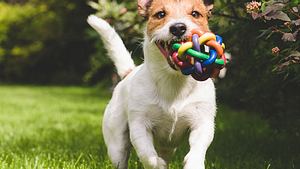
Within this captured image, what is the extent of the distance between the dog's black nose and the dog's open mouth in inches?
1.6

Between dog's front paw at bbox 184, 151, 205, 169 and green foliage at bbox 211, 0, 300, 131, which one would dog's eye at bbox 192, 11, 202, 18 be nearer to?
green foliage at bbox 211, 0, 300, 131

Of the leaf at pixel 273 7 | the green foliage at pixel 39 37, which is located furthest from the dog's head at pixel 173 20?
the green foliage at pixel 39 37

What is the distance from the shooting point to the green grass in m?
4.15

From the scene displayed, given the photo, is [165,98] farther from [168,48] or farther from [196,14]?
[196,14]

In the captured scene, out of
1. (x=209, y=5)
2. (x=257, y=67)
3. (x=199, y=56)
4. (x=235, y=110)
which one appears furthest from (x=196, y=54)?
(x=235, y=110)

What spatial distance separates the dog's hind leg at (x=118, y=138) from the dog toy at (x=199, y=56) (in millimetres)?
856

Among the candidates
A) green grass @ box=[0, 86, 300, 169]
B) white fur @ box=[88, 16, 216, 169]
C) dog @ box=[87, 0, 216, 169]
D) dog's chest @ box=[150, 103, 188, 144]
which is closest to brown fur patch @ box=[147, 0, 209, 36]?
dog @ box=[87, 0, 216, 169]

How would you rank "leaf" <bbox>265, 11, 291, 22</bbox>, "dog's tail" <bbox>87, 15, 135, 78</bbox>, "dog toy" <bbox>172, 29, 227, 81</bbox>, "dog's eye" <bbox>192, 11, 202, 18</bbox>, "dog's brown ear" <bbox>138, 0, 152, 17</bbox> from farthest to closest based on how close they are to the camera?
"dog's tail" <bbox>87, 15, 135, 78</bbox> → "dog's brown ear" <bbox>138, 0, 152, 17</bbox> → "dog's eye" <bbox>192, 11, 202, 18</bbox> → "dog toy" <bbox>172, 29, 227, 81</bbox> → "leaf" <bbox>265, 11, 291, 22</bbox>

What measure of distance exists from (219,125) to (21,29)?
15.1m

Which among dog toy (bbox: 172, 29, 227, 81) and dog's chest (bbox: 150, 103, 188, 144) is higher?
dog toy (bbox: 172, 29, 227, 81)

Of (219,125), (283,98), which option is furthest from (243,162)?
(219,125)

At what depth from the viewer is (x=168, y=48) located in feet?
10.5

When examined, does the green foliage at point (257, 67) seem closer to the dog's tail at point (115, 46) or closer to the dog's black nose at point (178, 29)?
the dog's tail at point (115, 46)

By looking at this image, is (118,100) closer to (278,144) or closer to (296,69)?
(296,69)
